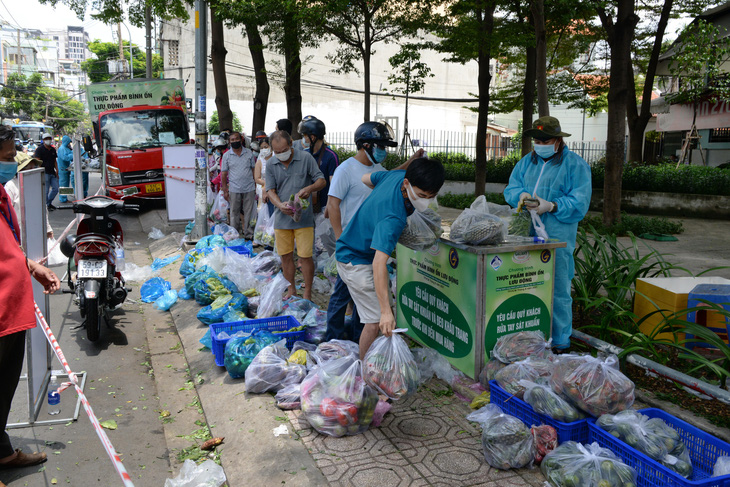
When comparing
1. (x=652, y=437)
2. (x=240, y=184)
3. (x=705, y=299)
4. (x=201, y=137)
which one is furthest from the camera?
(x=201, y=137)

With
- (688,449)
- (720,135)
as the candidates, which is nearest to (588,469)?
(688,449)

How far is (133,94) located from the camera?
1606 centimetres

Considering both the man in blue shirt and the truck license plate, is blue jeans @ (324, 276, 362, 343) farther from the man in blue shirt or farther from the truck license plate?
the truck license plate

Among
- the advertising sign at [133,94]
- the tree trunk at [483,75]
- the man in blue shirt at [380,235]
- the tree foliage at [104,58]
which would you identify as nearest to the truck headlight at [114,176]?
the advertising sign at [133,94]

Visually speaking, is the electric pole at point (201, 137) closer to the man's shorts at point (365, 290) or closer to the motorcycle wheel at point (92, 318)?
the motorcycle wheel at point (92, 318)

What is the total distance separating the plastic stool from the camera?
172 inches

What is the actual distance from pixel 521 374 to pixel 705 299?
70.3 inches

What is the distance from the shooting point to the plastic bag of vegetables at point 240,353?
14.5 ft

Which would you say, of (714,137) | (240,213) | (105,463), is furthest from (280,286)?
(714,137)

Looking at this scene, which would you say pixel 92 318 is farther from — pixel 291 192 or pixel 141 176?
pixel 141 176

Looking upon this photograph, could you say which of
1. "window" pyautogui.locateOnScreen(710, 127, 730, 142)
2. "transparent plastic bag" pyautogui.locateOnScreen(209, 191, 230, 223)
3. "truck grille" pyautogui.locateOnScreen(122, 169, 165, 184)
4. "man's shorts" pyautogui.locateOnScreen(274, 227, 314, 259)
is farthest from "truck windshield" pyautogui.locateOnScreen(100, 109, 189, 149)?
"window" pyautogui.locateOnScreen(710, 127, 730, 142)

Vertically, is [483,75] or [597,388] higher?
[483,75]

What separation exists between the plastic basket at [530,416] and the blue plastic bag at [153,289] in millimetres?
4843

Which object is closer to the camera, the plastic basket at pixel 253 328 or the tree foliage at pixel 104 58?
the plastic basket at pixel 253 328
